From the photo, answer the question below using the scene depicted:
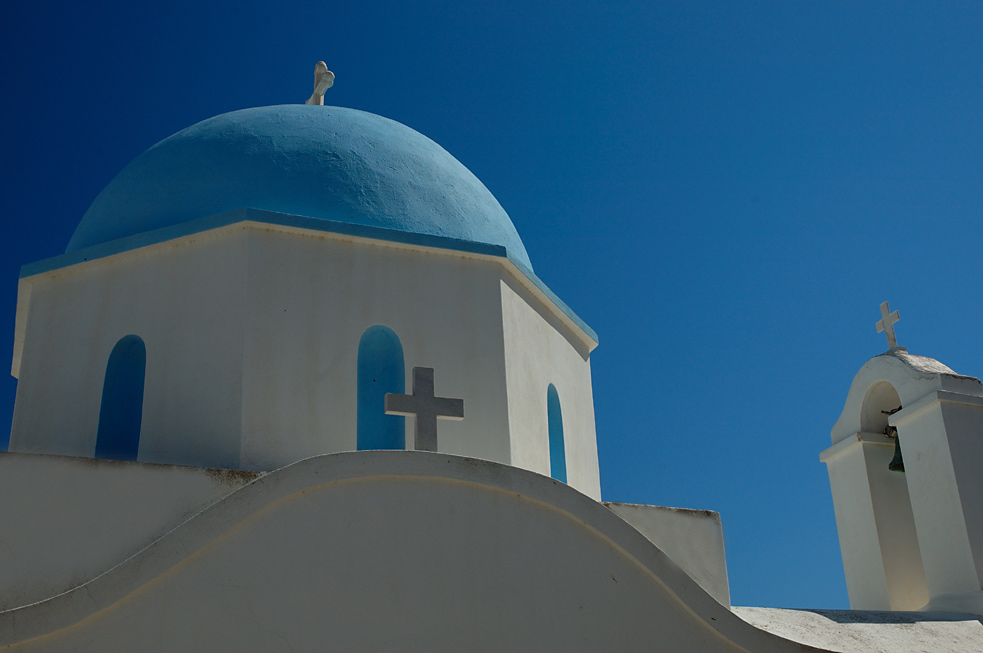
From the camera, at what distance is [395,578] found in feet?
15.4

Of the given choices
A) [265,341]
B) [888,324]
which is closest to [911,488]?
[888,324]

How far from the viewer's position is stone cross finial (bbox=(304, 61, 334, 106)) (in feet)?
28.7

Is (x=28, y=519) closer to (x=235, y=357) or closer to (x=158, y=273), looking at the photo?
(x=235, y=357)

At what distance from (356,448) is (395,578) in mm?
1875

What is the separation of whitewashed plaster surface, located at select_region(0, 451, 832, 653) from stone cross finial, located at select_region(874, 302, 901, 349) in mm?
3516

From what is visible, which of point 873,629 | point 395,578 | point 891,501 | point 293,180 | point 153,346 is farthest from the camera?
point 891,501

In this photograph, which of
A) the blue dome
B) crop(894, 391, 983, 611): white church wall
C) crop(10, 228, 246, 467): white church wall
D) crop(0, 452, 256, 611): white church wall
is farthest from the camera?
the blue dome

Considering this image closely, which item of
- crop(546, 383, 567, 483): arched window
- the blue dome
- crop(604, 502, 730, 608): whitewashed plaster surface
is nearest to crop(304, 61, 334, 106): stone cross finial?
the blue dome

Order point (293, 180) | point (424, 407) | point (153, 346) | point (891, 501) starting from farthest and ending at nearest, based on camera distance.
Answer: point (891, 501), point (293, 180), point (153, 346), point (424, 407)

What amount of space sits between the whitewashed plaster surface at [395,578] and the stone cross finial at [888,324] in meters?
3.52

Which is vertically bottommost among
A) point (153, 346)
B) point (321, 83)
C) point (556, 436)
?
point (556, 436)

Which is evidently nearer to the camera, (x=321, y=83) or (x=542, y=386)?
(x=542, y=386)

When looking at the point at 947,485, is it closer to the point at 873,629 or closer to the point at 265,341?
the point at 873,629

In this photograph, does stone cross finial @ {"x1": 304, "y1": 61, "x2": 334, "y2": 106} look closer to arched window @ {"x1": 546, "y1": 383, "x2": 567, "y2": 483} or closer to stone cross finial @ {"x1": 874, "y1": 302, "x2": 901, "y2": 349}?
arched window @ {"x1": 546, "y1": 383, "x2": 567, "y2": 483}
